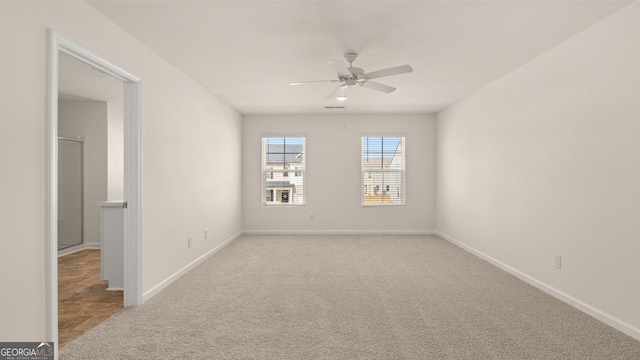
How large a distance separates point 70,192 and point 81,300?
3.19 metres

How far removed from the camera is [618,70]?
2.56m

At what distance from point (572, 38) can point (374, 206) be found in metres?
4.32

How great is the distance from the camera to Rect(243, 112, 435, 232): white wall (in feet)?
22.0

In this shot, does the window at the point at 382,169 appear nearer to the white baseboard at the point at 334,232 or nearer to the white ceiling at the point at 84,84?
the white baseboard at the point at 334,232

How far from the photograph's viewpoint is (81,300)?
321 cm

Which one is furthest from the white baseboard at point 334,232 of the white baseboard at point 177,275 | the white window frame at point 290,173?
the white baseboard at point 177,275

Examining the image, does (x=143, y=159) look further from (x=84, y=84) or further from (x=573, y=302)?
(x=573, y=302)

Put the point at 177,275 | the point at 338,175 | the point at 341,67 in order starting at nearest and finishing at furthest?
the point at 341,67 < the point at 177,275 < the point at 338,175

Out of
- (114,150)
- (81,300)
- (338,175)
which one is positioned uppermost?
(114,150)

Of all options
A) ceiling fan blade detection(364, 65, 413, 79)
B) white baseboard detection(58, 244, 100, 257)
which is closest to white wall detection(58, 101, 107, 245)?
white baseboard detection(58, 244, 100, 257)

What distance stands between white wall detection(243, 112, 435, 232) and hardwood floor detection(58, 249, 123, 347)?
118 inches

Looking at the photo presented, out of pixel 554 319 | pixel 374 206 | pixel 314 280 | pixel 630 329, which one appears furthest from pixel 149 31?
pixel 374 206

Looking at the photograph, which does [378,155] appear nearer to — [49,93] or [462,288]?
[462,288]

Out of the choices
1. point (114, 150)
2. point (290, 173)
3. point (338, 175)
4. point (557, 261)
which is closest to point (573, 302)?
point (557, 261)
